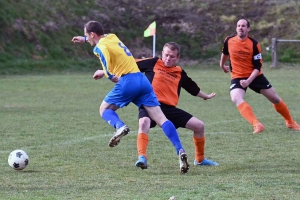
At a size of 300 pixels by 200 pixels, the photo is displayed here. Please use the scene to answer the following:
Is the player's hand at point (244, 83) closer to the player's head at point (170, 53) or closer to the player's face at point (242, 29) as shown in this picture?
the player's face at point (242, 29)

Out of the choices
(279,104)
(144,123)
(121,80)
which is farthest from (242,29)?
(121,80)

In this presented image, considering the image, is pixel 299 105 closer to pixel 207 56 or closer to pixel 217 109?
pixel 217 109

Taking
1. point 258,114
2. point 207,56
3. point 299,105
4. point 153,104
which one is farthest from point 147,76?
point 207,56

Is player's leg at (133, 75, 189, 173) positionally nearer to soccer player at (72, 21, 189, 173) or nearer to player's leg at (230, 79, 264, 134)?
soccer player at (72, 21, 189, 173)

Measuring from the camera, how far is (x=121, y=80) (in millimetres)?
6426

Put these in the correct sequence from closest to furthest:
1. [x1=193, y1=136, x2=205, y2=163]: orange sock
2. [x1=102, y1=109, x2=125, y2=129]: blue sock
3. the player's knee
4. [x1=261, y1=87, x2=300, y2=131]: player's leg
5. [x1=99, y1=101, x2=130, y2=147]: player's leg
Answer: [x1=99, y1=101, x2=130, y2=147]: player's leg
[x1=102, y1=109, x2=125, y2=129]: blue sock
the player's knee
[x1=193, y1=136, x2=205, y2=163]: orange sock
[x1=261, y1=87, x2=300, y2=131]: player's leg

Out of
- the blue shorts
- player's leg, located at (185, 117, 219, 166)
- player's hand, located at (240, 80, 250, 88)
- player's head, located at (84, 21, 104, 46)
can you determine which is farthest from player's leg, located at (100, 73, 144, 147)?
player's hand, located at (240, 80, 250, 88)

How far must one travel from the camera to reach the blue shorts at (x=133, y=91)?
21.0 feet

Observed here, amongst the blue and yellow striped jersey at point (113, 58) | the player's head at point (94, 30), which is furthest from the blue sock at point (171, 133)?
the player's head at point (94, 30)

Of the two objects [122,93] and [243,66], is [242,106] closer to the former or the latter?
[243,66]

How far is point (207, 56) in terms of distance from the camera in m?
29.6

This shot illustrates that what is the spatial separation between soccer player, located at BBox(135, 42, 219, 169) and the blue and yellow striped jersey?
1.20 ft

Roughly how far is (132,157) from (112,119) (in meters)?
1.14

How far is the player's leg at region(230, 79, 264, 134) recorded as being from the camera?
30.1 feet
